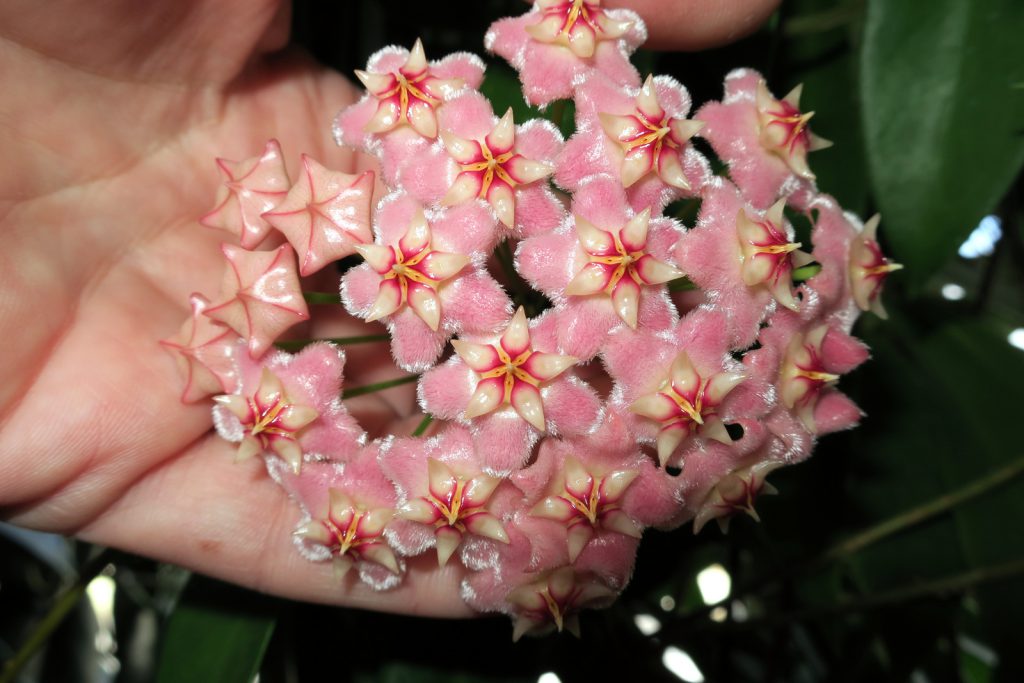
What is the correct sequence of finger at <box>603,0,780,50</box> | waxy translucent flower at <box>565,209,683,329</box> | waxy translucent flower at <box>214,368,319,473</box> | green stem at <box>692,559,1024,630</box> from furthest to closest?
green stem at <box>692,559,1024,630</box> < finger at <box>603,0,780,50</box> < waxy translucent flower at <box>214,368,319,473</box> < waxy translucent flower at <box>565,209,683,329</box>

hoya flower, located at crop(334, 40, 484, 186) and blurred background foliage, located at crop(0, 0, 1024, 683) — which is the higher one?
hoya flower, located at crop(334, 40, 484, 186)

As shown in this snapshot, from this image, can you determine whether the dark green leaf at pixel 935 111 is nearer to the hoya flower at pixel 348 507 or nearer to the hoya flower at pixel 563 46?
the hoya flower at pixel 563 46

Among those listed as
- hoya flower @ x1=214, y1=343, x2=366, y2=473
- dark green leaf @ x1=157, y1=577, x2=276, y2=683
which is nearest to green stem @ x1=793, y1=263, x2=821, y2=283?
hoya flower @ x1=214, y1=343, x2=366, y2=473

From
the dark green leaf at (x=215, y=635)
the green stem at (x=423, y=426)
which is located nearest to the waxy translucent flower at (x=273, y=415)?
the green stem at (x=423, y=426)

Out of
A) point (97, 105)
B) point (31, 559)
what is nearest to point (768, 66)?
point (97, 105)

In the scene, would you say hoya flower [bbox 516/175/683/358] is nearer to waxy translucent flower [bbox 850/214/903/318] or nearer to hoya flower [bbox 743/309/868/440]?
hoya flower [bbox 743/309/868/440]

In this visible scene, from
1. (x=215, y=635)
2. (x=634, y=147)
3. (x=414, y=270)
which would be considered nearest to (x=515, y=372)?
(x=414, y=270)
